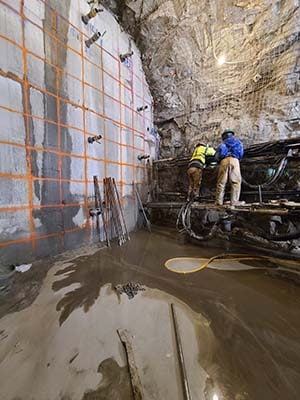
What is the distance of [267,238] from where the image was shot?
2797mm

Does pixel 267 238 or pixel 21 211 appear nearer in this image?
pixel 21 211

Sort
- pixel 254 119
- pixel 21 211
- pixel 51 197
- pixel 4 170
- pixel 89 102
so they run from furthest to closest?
pixel 254 119 → pixel 89 102 → pixel 51 197 → pixel 21 211 → pixel 4 170

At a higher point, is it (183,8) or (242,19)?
(183,8)

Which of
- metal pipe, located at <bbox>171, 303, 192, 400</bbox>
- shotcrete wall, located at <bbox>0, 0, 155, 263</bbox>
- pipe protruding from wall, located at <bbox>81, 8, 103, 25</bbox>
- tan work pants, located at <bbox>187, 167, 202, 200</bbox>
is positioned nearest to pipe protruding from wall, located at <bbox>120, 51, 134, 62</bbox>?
shotcrete wall, located at <bbox>0, 0, 155, 263</bbox>

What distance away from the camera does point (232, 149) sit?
3.32m

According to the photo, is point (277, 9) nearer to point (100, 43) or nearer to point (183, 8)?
point (183, 8)

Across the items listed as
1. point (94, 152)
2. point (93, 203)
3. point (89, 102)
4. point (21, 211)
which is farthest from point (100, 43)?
point (21, 211)

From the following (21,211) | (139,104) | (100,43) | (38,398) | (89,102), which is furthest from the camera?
(139,104)

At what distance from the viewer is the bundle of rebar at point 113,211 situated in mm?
3600

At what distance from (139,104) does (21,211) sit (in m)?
3.67

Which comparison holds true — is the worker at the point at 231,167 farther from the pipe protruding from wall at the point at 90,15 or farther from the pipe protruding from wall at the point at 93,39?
the pipe protruding from wall at the point at 90,15

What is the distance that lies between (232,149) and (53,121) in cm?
291

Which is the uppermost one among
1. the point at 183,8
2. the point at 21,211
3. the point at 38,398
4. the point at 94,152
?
the point at 183,8

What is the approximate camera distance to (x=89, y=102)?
3303 millimetres
